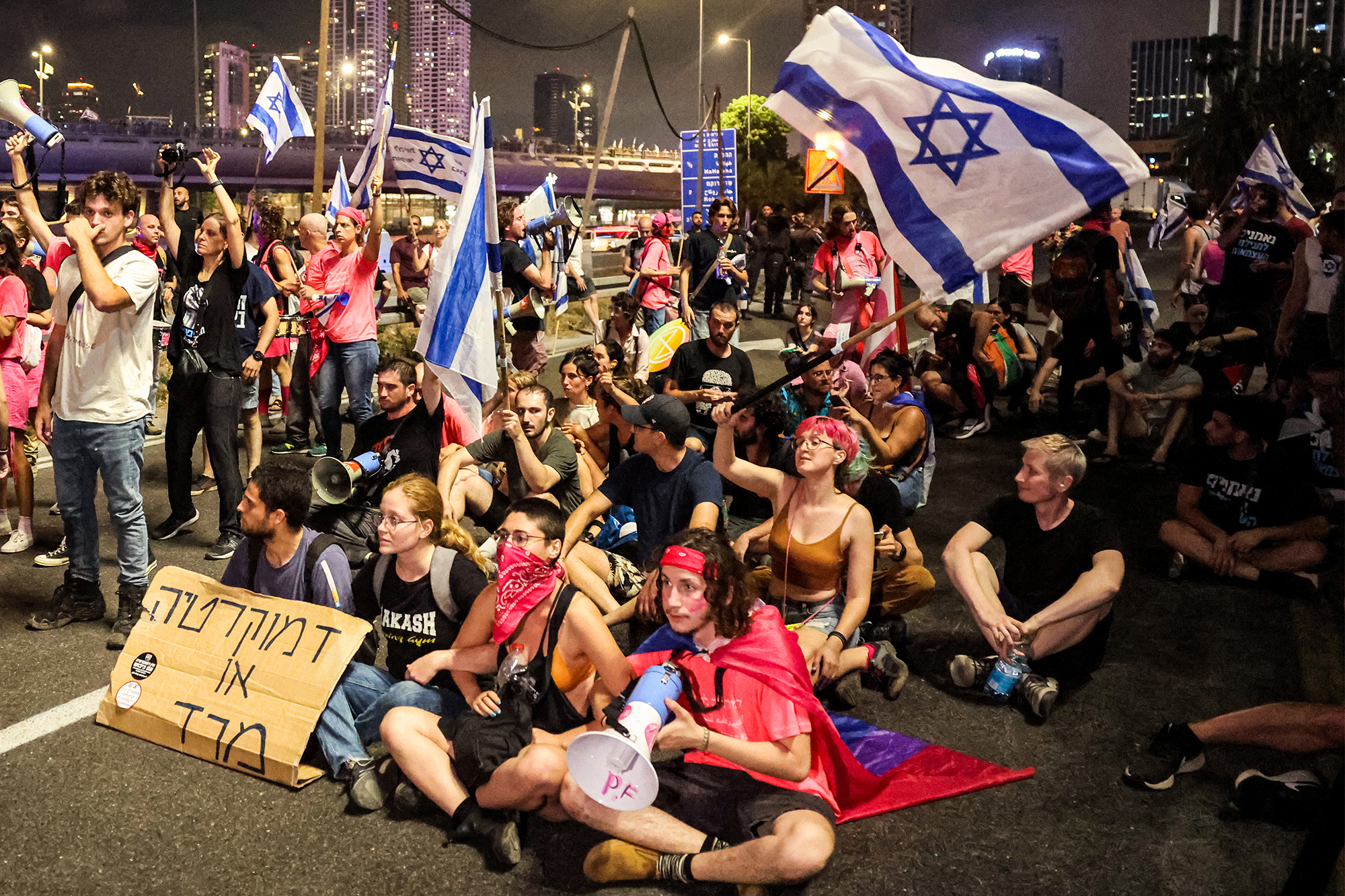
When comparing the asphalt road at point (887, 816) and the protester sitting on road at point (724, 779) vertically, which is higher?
the protester sitting on road at point (724, 779)

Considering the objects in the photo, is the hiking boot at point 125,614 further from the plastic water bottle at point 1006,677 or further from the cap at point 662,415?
the plastic water bottle at point 1006,677

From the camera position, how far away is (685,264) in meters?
13.2

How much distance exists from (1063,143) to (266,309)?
5.70 meters

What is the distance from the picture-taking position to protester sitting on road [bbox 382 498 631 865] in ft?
13.7

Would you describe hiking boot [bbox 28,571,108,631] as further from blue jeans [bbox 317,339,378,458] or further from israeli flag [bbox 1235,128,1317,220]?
israeli flag [bbox 1235,128,1317,220]

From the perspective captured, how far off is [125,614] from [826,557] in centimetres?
348

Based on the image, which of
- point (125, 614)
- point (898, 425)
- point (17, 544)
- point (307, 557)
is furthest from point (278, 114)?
point (307, 557)

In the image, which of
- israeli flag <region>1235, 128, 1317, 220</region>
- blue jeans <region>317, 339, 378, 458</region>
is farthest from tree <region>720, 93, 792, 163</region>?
blue jeans <region>317, 339, 378, 458</region>

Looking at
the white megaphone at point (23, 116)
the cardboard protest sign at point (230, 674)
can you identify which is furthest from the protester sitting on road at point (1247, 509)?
the white megaphone at point (23, 116)

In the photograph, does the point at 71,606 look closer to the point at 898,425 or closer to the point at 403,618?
the point at 403,618

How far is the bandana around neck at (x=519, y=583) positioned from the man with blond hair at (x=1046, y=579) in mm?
2196

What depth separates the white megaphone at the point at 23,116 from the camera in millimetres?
5680

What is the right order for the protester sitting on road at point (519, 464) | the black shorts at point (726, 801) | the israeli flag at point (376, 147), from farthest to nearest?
the israeli flag at point (376, 147) → the protester sitting on road at point (519, 464) → the black shorts at point (726, 801)

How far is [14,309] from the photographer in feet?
24.1
